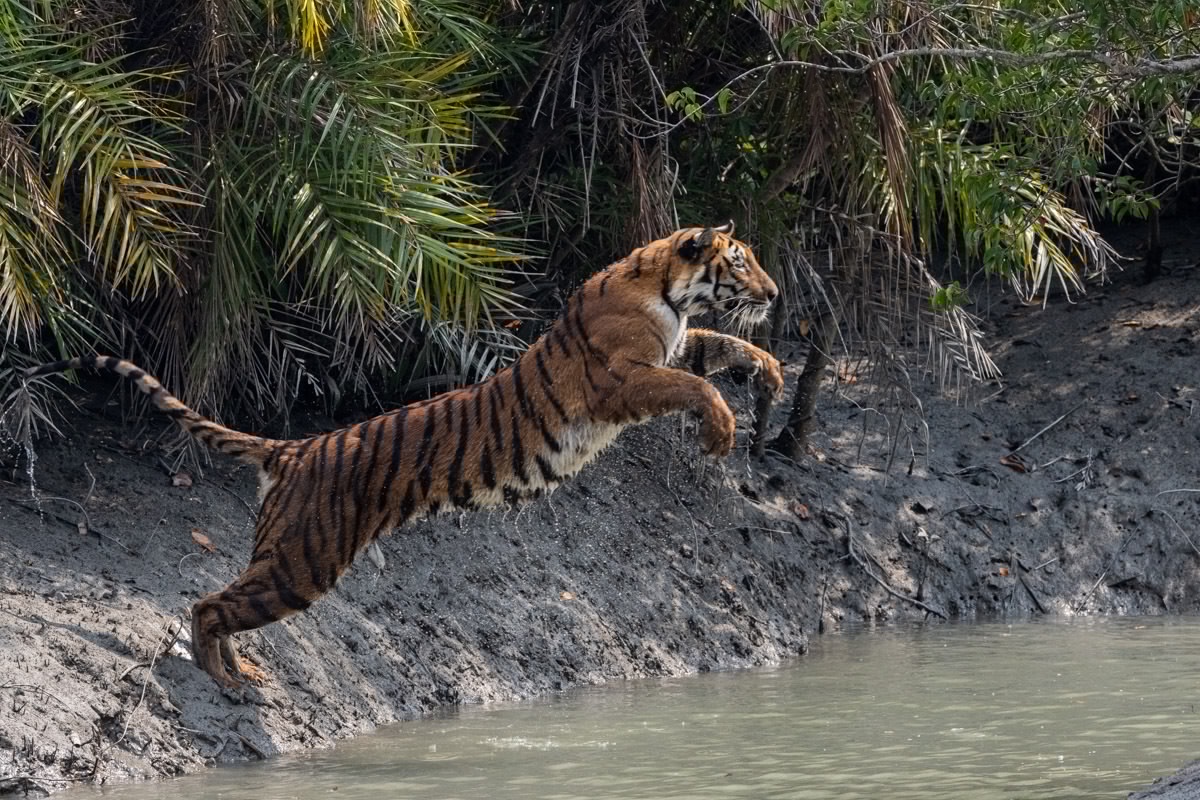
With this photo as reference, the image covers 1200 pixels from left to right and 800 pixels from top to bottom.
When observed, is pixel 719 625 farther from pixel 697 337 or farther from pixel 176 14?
pixel 176 14

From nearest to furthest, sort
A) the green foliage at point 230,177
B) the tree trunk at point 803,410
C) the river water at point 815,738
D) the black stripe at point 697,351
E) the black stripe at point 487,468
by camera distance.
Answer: the river water at point 815,738, the black stripe at point 487,468, the black stripe at point 697,351, the green foliage at point 230,177, the tree trunk at point 803,410

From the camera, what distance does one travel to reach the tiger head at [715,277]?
7.66m

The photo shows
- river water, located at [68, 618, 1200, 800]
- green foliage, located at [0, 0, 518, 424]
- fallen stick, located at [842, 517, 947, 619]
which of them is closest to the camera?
river water, located at [68, 618, 1200, 800]

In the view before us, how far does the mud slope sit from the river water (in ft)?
1.08

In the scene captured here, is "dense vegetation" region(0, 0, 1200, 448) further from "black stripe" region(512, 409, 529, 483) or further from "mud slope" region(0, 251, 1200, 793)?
"black stripe" region(512, 409, 529, 483)

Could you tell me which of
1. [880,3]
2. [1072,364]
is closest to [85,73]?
[880,3]

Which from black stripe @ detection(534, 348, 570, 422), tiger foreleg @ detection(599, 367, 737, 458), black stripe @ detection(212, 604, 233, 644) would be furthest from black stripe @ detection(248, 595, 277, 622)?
tiger foreleg @ detection(599, 367, 737, 458)

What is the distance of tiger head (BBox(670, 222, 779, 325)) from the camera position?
7660 mm

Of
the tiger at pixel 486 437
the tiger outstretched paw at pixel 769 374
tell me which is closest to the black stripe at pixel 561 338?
the tiger at pixel 486 437

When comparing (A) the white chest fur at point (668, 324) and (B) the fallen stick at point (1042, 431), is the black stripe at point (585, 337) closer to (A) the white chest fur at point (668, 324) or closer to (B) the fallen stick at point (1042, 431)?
(A) the white chest fur at point (668, 324)

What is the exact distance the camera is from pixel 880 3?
7.27m

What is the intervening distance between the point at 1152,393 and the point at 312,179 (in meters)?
7.23

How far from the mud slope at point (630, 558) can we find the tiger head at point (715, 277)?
251cm

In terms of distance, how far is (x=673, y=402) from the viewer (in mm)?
7215
